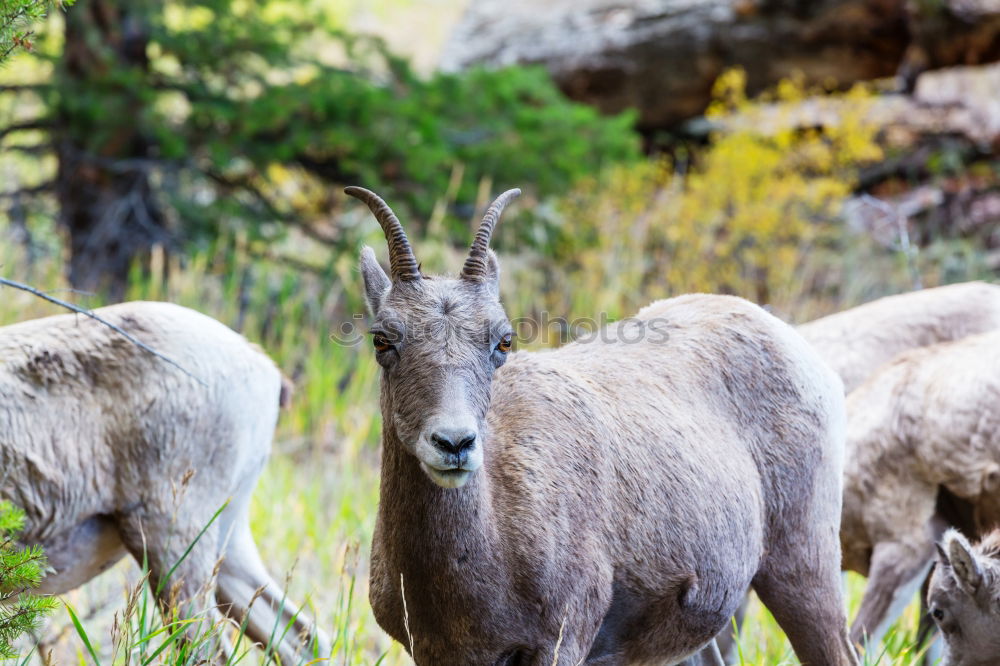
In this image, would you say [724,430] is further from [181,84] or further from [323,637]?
[181,84]

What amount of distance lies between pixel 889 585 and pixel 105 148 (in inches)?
275

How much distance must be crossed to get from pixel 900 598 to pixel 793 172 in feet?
24.2

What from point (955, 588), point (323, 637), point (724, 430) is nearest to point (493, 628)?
point (724, 430)

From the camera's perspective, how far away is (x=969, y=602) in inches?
171

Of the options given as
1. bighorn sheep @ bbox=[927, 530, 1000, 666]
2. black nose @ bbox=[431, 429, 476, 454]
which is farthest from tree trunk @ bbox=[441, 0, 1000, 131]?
black nose @ bbox=[431, 429, 476, 454]

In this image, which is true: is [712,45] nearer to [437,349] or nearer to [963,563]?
[963,563]

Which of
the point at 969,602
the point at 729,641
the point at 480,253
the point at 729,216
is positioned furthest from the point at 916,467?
the point at 729,216

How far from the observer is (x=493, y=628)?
9.52 feet

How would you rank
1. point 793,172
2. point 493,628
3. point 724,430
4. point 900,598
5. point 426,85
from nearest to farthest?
point 493,628, point 724,430, point 900,598, point 426,85, point 793,172

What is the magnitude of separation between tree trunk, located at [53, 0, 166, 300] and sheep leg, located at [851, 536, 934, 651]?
6.13 m

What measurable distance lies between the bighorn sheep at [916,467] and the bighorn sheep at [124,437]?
8.42 feet

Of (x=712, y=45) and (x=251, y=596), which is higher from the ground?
(x=712, y=45)

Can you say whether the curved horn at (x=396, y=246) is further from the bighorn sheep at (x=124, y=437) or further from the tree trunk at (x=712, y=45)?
the tree trunk at (x=712, y=45)

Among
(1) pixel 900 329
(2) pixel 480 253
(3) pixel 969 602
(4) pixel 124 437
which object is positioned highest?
(2) pixel 480 253
